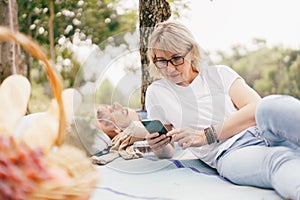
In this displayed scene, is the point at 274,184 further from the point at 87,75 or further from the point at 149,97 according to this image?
the point at 87,75

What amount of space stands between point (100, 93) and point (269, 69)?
3.29 m

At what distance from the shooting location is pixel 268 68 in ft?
15.5

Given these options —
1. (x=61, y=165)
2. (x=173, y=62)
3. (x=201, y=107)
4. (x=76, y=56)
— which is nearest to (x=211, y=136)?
(x=201, y=107)

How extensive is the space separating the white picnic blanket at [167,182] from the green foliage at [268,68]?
9.80 feet

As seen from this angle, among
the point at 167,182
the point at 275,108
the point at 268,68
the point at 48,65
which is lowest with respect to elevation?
the point at 268,68

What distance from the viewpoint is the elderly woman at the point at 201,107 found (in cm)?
149

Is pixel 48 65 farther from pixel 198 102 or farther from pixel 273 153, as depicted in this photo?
pixel 198 102

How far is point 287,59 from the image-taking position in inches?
188

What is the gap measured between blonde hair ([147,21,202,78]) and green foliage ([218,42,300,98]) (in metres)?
3.00

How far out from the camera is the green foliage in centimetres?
468

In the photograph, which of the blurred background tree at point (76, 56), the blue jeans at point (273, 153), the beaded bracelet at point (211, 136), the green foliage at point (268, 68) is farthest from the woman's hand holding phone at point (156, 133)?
the green foliage at point (268, 68)

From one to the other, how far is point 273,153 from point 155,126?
41 cm

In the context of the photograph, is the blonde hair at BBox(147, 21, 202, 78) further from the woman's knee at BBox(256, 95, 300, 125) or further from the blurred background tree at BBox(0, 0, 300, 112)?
the blurred background tree at BBox(0, 0, 300, 112)

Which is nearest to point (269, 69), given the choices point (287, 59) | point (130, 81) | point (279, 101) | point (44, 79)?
point (287, 59)
